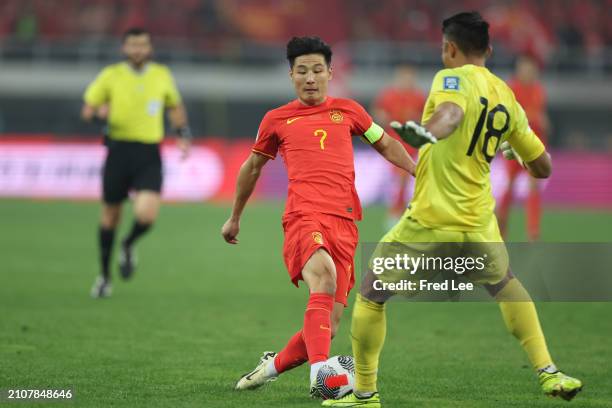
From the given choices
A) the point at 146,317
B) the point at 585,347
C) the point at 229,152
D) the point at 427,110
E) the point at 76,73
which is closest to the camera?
the point at 427,110

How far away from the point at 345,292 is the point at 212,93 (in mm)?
24753

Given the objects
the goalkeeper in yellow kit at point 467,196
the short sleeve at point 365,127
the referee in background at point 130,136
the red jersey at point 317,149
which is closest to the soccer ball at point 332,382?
the goalkeeper in yellow kit at point 467,196

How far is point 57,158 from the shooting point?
79.3 feet

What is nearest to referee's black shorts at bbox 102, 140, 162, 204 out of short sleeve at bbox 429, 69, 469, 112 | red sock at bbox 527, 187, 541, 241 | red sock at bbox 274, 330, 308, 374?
red sock at bbox 274, 330, 308, 374

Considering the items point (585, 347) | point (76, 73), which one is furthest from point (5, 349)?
point (76, 73)

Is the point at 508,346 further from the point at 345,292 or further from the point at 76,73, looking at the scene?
the point at 76,73

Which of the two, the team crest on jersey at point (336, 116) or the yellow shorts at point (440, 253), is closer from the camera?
the yellow shorts at point (440, 253)

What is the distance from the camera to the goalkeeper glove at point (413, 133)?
16.5 ft

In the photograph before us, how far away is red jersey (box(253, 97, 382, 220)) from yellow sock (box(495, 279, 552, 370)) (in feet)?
3.32

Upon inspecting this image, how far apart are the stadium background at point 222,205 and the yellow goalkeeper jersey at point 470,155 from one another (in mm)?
1091

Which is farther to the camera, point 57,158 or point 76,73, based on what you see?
point 76,73

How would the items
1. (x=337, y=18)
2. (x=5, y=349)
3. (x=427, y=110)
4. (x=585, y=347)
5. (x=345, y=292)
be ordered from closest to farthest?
(x=427, y=110) < (x=345, y=292) < (x=5, y=349) < (x=585, y=347) < (x=337, y=18)

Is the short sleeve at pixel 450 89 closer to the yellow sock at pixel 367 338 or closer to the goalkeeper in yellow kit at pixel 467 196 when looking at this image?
the goalkeeper in yellow kit at pixel 467 196

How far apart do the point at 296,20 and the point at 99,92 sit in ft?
69.5
